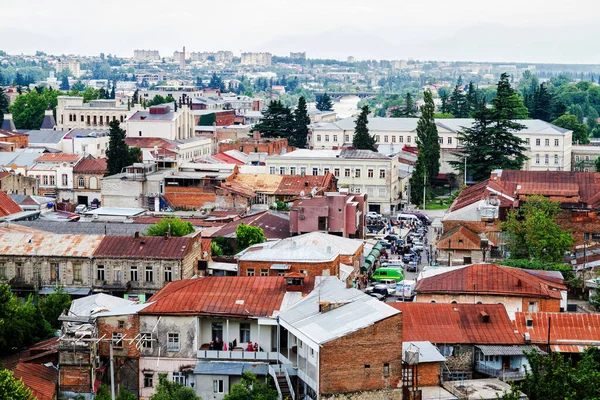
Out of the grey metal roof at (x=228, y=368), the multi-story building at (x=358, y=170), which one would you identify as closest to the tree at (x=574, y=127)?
the multi-story building at (x=358, y=170)

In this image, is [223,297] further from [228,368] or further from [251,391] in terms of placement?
[251,391]

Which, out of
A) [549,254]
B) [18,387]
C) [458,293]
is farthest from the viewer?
[549,254]

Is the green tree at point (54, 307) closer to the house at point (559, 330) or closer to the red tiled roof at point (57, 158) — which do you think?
the house at point (559, 330)

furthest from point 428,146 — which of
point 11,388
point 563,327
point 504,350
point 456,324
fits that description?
point 11,388

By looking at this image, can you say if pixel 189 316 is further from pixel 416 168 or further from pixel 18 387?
pixel 416 168

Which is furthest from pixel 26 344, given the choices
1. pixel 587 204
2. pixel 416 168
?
pixel 416 168

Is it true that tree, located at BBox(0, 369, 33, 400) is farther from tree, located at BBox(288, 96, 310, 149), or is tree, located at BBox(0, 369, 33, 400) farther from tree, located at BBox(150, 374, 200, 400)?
tree, located at BBox(288, 96, 310, 149)

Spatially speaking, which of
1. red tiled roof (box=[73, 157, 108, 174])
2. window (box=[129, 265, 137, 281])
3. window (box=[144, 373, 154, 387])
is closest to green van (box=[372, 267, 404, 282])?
window (box=[129, 265, 137, 281])
